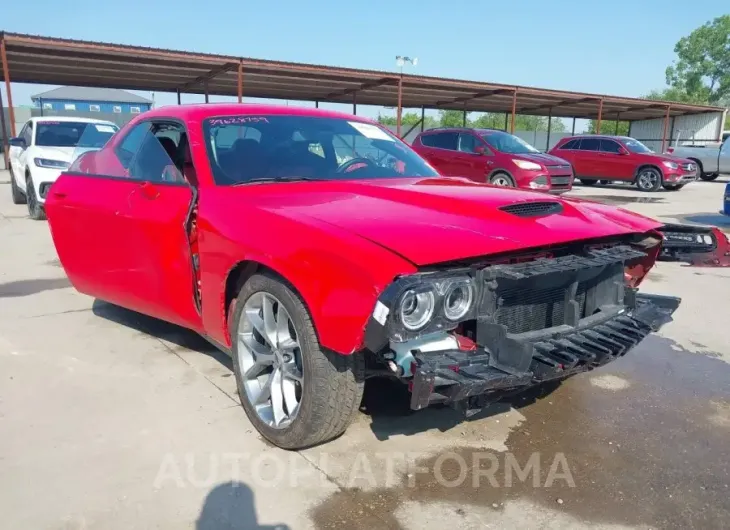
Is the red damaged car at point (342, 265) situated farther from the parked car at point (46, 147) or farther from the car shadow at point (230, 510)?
the parked car at point (46, 147)

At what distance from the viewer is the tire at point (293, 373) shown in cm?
242

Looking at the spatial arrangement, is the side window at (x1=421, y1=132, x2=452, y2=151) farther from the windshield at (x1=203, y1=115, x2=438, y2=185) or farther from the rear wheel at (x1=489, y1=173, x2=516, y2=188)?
→ the windshield at (x1=203, y1=115, x2=438, y2=185)

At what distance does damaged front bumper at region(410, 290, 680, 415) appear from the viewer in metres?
2.20

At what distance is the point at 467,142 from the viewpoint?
13.4m

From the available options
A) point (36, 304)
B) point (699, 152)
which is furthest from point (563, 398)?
point (699, 152)

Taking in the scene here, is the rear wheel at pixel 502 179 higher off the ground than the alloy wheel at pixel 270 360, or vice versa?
the rear wheel at pixel 502 179

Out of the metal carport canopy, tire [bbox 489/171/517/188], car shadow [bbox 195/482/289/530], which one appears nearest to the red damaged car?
car shadow [bbox 195/482/289/530]

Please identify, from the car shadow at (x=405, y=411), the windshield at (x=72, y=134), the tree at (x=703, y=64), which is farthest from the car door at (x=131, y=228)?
the tree at (x=703, y=64)

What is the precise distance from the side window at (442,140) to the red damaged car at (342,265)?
1006cm

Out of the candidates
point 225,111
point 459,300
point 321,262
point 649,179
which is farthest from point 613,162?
point 321,262

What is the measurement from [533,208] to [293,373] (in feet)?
4.49

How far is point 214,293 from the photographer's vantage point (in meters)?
2.98

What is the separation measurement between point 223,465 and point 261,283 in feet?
2.70

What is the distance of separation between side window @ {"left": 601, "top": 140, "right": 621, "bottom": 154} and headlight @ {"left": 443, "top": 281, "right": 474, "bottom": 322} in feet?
57.6
